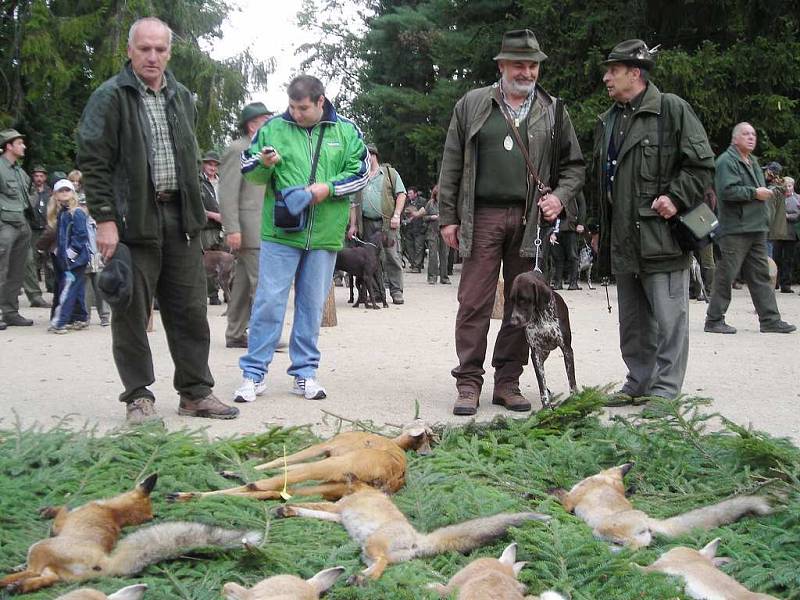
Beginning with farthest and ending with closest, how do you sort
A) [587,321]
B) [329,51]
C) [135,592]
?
[329,51] < [587,321] < [135,592]

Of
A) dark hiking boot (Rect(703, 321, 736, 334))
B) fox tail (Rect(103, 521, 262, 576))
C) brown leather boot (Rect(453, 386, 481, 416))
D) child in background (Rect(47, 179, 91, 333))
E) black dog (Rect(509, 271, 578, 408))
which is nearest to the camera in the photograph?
fox tail (Rect(103, 521, 262, 576))

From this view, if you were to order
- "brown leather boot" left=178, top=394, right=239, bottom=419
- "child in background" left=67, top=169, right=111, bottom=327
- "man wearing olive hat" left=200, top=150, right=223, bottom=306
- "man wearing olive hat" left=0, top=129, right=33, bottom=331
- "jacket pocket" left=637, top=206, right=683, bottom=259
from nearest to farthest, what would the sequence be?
"brown leather boot" left=178, top=394, right=239, bottom=419 → "jacket pocket" left=637, top=206, right=683, bottom=259 → "child in background" left=67, top=169, right=111, bottom=327 → "man wearing olive hat" left=0, top=129, right=33, bottom=331 → "man wearing olive hat" left=200, top=150, right=223, bottom=306

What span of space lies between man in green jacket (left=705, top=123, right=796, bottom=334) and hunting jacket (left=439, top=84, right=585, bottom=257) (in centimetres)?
513

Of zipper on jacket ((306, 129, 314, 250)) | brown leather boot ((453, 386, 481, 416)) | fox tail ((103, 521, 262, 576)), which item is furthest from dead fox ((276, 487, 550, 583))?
zipper on jacket ((306, 129, 314, 250))

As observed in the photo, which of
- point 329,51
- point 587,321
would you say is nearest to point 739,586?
point 587,321

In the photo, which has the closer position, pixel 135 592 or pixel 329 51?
pixel 135 592

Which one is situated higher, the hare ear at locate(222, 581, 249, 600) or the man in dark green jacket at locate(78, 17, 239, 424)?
the man in dark green jacket at locate(78, 17, 239, 424)

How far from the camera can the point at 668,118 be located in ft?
22.8

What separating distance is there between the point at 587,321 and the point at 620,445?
8.44 meters

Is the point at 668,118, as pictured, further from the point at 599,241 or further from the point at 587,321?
the point at 587,321

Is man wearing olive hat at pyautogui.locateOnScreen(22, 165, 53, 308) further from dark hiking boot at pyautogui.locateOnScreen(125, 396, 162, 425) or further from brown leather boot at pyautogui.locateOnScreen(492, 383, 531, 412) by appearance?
brown leather boot at pyautogui.locateOnScreen(492, 383, 531, 412)

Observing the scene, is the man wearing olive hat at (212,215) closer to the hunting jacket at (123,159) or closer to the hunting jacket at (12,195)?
the hunting jacket at (12,195)

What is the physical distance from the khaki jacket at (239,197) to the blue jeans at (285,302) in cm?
257

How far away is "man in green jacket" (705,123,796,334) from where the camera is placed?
11516mm
